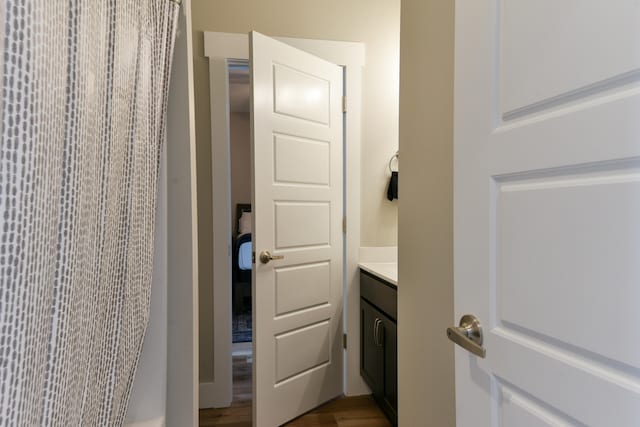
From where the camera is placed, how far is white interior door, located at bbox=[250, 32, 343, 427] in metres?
1.93

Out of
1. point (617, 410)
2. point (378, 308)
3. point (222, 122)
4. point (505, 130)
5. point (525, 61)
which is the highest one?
point (222, 122)

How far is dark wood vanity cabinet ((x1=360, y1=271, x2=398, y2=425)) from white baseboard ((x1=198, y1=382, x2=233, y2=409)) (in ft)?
2.86

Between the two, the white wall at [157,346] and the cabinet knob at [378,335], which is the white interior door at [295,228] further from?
the white wall at [157,346]

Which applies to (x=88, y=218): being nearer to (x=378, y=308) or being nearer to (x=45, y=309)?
(x=45, y=309)

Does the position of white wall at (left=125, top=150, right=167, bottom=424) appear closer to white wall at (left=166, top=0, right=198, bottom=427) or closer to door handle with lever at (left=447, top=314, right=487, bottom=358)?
white wall at (left=166, top=0, right=198, bottom=427)

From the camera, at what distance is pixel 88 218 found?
2.03ft

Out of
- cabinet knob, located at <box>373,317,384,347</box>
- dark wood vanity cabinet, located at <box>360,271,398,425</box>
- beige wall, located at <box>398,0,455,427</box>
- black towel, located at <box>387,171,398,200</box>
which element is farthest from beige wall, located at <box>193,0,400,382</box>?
beige wall, located at <box>398,0,455,427</box>

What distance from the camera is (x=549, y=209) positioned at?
60 cm

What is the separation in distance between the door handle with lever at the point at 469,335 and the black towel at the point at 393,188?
5.38 ft

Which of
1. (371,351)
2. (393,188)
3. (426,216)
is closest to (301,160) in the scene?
Result: (393,188)

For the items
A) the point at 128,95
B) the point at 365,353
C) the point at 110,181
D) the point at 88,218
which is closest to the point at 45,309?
the point at 88,218

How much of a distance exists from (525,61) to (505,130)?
12cm

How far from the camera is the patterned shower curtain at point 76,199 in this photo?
1.44ft

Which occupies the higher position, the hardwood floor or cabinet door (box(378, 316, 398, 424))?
cabinet door (box(378, 316, 398, 424))
